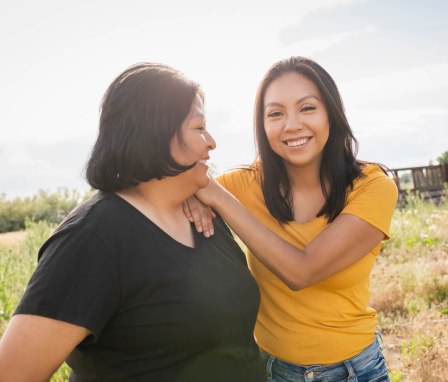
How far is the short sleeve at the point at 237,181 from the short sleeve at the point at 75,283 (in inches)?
43.7

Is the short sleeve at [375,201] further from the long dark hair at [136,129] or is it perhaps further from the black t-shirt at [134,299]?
the long dark hair at [136,129]

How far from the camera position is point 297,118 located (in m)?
2.47

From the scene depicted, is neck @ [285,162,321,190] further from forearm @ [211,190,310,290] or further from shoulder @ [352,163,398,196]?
forearm @ [211,190,310,290]

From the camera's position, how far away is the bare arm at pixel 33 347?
1.44 metres

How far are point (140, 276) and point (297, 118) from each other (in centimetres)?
120

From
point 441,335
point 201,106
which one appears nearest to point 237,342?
point 201,106

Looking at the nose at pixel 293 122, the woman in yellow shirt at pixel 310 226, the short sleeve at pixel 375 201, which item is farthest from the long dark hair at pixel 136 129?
the short sleeve at pixel 375 201

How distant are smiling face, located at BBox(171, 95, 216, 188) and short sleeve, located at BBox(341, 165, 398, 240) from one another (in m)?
0.74

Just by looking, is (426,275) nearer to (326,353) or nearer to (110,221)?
(326,353)

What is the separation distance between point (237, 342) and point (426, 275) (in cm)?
439

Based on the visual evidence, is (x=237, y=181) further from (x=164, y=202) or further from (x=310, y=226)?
(x=164, y=202)

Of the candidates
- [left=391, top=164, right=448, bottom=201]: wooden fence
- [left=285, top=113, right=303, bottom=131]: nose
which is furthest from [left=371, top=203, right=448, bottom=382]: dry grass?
[left=391, top=164, right=448, bottom=201]: wooden fence

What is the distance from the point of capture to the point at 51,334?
4.81 ft

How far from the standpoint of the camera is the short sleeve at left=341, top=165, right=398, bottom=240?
229 centimetres
